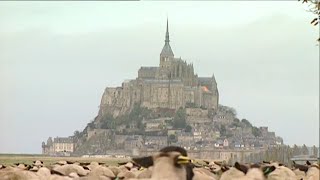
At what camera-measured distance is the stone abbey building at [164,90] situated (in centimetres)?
17788

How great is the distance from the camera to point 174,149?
8.98 m

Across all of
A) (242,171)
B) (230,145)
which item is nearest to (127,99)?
(230,145)

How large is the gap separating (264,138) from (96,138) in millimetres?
42792

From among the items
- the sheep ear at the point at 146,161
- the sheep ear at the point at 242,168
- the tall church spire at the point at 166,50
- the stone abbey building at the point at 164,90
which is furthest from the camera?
the tall church spire at the point at 166,50

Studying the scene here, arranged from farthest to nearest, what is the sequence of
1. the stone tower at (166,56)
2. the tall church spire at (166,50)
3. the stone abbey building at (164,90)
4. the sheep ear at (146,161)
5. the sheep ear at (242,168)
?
the tall church spire at (166,50) < the stone tower at (166,56) < the stone abbey building at (164,90) < the sheep ear at (242,168) < the sheep ear at (146,161)

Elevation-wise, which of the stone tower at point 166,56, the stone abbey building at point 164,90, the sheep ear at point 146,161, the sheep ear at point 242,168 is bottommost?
the sheep ear at point 242,168

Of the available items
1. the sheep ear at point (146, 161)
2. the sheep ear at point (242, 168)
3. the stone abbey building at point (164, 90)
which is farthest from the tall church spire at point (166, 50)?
the sheep ear at point (146, 161)

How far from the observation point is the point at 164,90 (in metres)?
177

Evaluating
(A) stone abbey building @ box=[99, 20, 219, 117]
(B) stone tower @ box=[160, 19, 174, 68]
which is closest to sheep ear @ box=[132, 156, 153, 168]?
(A) stone abbey building @ box=[99, 20, 219, 117]

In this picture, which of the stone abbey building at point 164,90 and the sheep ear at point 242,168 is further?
the stone abbey building at point 164,90

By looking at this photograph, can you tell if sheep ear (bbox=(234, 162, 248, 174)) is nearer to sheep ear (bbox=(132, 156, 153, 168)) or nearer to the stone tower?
sheep ear (bbox=(132, 156, 153, 168))

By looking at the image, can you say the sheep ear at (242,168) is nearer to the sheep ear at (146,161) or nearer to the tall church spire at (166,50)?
the sheep ear at (146,161)

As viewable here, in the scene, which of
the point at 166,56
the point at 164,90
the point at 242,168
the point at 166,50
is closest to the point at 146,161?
the point at 242,168

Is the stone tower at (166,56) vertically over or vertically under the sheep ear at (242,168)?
over
